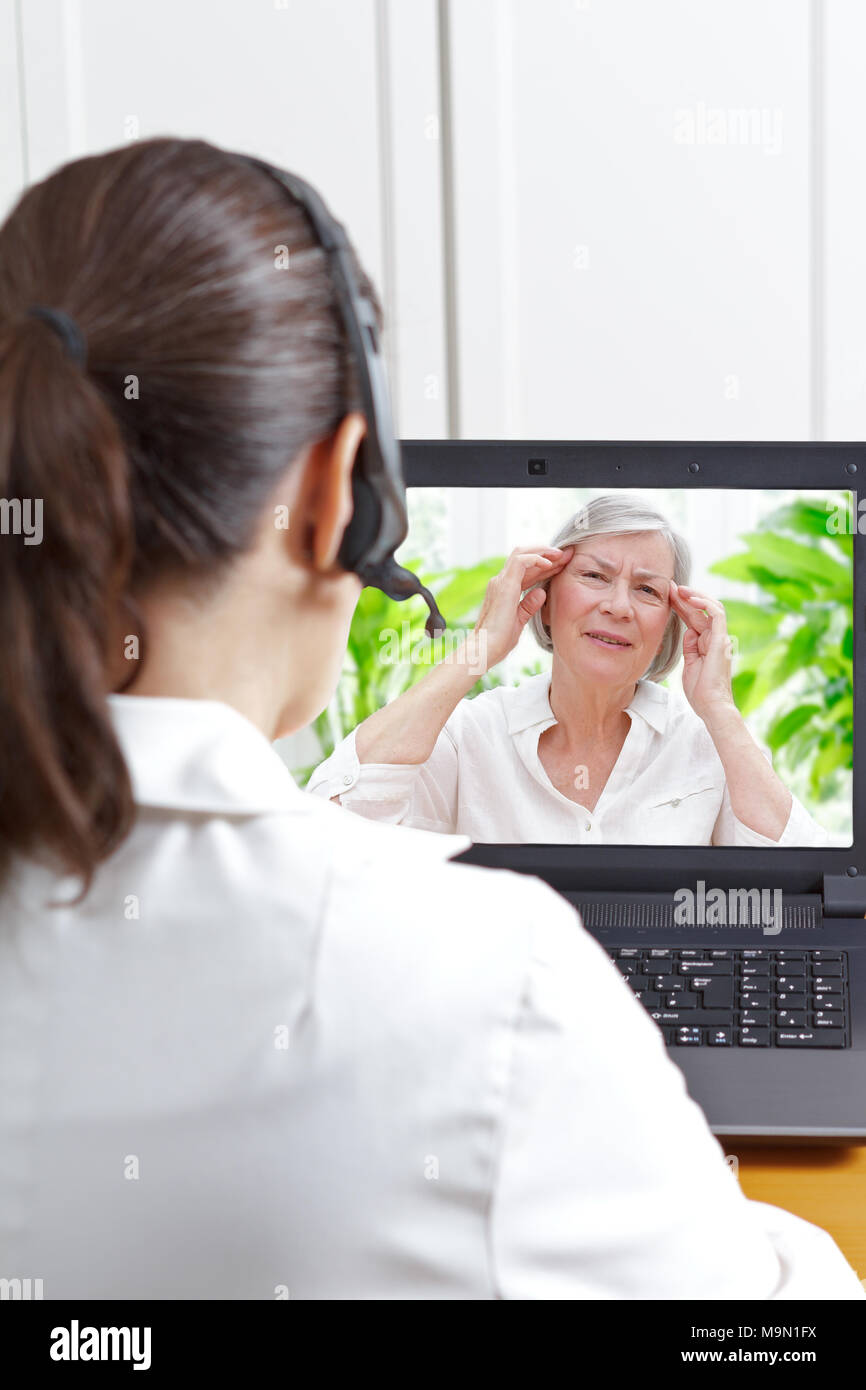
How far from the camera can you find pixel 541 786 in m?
0.99

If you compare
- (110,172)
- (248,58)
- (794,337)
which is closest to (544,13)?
(248,58)

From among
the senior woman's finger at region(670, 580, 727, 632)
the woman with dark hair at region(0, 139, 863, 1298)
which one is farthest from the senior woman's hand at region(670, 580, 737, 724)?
the woman with dark hair at region(0, 139, 863, 1298)

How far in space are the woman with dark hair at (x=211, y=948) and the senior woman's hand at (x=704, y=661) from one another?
0.55 meters

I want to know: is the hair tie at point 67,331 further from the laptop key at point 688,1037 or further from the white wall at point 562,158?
the white wall at point 562,158

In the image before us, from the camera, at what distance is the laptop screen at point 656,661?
37.7 inches

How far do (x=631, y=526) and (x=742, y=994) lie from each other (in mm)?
403

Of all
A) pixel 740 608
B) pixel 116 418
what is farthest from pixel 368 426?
pixel 740 608

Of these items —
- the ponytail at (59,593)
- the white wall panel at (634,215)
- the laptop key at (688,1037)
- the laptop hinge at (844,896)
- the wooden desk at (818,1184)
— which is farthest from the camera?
the white wall panel at (634,215)

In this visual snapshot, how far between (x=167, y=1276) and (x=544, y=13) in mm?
1269

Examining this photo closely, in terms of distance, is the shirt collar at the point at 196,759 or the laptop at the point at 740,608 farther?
the laptop at the point at 740,608

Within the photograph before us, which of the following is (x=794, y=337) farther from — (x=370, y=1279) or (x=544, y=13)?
(x=370, y=1279)

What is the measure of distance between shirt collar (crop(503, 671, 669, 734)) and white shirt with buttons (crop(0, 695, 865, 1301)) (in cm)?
55

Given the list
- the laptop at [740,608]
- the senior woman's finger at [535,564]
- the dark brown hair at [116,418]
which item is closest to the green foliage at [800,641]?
the laptop at [740,608]

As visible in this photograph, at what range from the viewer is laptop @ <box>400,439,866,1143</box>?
951 millimetres
